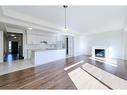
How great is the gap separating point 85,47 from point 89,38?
48.3 inches

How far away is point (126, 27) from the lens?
8.09 m

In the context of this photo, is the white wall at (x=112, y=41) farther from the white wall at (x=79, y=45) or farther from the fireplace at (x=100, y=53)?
the white wall at (x=79, y=45)

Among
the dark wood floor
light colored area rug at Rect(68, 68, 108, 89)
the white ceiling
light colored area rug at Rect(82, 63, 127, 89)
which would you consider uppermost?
the white ceiling

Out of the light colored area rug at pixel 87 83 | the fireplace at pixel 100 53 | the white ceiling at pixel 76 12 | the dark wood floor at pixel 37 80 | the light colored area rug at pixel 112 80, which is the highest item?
the white ceiling at pixel 76 12

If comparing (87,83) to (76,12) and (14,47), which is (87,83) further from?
(14,47)

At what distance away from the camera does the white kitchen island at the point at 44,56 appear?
21.3 feet

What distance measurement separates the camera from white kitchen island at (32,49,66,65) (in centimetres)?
650

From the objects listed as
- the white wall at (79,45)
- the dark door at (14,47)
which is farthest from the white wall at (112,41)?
the dark door at (14,47)

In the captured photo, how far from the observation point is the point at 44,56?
23.4 ft

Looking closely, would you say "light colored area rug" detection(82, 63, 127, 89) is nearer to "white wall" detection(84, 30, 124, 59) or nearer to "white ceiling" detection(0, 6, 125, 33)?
"white ceiling" detection(0, 6, 125, 33)

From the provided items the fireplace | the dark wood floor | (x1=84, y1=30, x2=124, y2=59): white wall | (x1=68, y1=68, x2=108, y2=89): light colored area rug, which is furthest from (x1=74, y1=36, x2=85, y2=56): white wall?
(x1=68, y1=68, x2=108, y2=89): light colored area rug

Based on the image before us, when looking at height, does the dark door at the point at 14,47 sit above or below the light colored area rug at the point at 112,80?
above

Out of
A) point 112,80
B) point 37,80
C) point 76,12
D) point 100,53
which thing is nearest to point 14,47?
point 100,53
